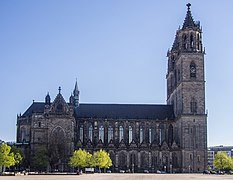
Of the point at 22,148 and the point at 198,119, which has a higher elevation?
the point at 198,119

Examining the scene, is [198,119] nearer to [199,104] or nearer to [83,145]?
[199,104]

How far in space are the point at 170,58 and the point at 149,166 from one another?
3653 cm

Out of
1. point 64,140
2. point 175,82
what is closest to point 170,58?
point 175,82

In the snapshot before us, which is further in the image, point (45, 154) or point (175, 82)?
point (175, 82)

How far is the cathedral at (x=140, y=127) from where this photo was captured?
124 m

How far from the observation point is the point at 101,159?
120 m

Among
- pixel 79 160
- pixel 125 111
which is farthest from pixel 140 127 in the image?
pixel 79 160

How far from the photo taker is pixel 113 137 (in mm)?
137375

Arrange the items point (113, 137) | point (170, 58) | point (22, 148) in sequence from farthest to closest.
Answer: point (170, 58)
point (113, 137)
point (22, 148)

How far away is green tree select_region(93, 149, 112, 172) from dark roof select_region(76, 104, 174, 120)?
1692cm

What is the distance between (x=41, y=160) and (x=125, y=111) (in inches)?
1377

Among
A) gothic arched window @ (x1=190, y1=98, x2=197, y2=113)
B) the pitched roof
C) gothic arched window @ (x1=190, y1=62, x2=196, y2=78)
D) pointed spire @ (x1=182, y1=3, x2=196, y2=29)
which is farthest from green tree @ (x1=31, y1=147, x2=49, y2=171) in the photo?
pointed spire @ (x1=182, y1=3, x2=196, y2=29)

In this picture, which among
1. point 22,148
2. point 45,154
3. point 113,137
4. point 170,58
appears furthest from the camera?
point 170,58

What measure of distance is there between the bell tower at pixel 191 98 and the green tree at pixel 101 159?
1988 centimetres
